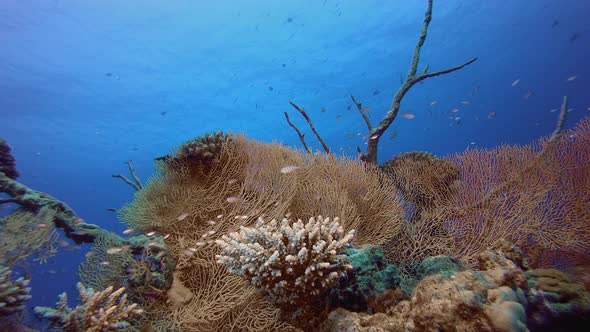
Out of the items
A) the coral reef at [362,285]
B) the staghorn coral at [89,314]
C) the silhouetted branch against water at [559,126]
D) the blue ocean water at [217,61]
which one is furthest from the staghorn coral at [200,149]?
the blue ocean water at [217,61]

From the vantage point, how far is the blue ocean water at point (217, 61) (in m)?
23.8

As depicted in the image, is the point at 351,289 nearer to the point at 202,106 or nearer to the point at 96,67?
the point at 96,67

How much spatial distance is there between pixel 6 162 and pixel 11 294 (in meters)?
4.18

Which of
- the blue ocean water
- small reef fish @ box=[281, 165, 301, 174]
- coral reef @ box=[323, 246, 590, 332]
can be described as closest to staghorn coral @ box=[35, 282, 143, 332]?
coral reef @ box=[323, 246, 590, 332]

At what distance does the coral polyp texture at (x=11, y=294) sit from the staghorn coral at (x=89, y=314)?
0.62ft

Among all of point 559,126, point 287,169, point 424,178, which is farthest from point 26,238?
point 559,126

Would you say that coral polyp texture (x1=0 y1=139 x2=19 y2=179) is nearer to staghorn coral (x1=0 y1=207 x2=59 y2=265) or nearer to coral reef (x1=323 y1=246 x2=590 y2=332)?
staghorn coral (x1=0 y1=207 x2=59 y2=265)

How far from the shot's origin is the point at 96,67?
93.5ft

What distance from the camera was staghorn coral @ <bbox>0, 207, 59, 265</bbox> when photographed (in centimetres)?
338

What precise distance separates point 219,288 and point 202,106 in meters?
41.7

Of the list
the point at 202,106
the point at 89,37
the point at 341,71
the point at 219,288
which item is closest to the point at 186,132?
the point at 202,106

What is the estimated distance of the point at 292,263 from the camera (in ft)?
8.36

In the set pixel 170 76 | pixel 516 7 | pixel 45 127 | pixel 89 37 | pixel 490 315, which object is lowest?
pixel 490 315

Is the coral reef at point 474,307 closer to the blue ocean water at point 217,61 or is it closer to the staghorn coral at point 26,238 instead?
the staghorn coral at point 26,238
